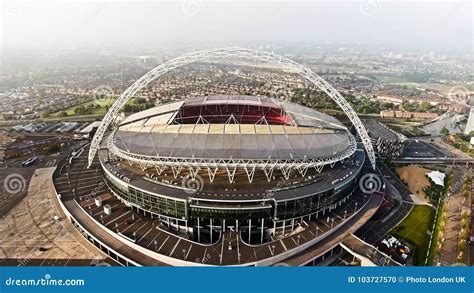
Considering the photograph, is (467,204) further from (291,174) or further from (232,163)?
(232,163)

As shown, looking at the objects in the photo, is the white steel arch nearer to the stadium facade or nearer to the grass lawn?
the stadium facade

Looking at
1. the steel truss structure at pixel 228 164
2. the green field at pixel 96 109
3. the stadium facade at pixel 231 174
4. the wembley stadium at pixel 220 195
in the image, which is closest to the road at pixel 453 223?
the wembley stadium at pixel 220 195

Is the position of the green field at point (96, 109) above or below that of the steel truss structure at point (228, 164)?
below

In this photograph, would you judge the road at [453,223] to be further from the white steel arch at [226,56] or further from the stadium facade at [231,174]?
the white steel arch at [226,56]

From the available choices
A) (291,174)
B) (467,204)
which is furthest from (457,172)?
(291,174)

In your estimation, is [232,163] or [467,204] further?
[467,204]

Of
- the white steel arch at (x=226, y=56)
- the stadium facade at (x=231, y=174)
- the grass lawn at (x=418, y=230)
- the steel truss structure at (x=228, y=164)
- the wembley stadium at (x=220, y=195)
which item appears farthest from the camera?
the white steel arch at (x=226, y=56)

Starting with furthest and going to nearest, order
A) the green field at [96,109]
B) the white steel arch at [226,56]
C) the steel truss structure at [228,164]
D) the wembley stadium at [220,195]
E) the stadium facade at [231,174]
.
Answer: the green field at [96,109] → the white steel arch at [226,56] → the steel truss structure at [228,164] → the stadium facade at [231,174] → the wembley stadium at [220,195]
